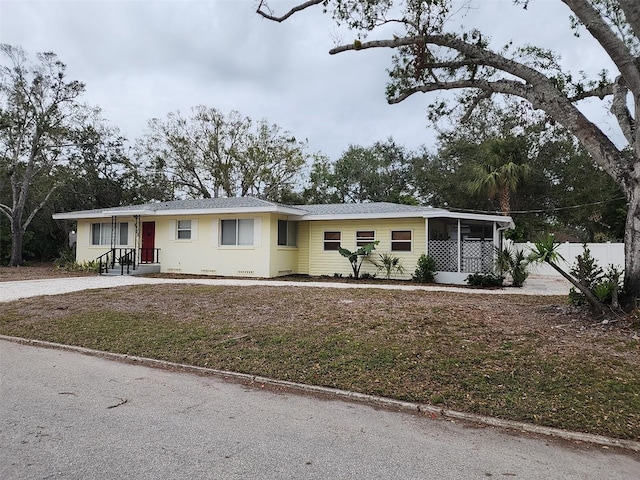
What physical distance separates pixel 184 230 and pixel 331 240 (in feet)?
20.5

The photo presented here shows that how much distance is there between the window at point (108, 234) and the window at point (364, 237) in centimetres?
1045

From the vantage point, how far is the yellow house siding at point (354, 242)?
16.1 metres

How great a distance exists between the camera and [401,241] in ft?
Answer: 53.7

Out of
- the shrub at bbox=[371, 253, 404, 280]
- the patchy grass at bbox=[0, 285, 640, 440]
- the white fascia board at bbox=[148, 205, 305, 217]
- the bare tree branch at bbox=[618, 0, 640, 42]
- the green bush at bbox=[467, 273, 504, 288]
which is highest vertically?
the bare tree branch at bbox=[618, 0, 640, 42]

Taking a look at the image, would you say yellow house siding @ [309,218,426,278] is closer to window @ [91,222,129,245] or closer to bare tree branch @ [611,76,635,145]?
bare tree branch @ [611,76,635,145]

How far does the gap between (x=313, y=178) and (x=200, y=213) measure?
19.6 metres

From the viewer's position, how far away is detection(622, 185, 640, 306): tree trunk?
268 inches

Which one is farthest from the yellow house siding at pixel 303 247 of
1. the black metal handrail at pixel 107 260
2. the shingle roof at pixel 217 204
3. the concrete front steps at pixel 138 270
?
the black metal handrail at pixel 107 260

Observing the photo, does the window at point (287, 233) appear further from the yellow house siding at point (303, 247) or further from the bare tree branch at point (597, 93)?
the bare tree branch at point (597, 93)

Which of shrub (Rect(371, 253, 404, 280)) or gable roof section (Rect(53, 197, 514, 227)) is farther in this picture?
shrub (Rect(371, 253, 404, 280))

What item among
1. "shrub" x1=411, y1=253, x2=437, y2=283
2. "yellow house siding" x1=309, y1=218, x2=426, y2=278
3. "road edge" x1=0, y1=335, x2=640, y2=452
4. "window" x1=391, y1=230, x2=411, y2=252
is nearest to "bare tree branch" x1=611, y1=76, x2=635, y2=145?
"road edge" x1=0, y1=335, x2=640, y2=452

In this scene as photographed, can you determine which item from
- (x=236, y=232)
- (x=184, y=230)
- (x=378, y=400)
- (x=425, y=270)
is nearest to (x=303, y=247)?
(x=236, y=232)

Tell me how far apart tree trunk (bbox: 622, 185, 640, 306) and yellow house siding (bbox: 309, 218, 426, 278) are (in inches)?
353

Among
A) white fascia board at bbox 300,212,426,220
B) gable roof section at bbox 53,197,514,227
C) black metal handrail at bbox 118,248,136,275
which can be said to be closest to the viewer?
gable roof section at bbox 53,197,514,227
